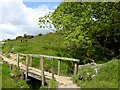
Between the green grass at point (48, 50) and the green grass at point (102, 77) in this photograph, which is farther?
the green grass at point (48, 50)

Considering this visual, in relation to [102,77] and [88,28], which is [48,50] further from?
[102,77]

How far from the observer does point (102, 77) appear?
18891mm

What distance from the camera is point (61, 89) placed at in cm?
1758

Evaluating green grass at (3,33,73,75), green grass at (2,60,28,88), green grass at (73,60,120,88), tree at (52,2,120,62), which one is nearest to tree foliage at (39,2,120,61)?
tree at (52,2,120,62)

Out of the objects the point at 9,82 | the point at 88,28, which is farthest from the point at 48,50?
the point at 9,82

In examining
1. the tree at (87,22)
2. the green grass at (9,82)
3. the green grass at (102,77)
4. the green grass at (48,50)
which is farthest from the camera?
the green grass at (48,50)

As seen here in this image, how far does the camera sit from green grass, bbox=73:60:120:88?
686 inches

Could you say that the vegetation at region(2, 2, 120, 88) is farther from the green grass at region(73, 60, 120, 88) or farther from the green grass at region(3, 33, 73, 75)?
the green grass at region(73, 60, 120, 88)

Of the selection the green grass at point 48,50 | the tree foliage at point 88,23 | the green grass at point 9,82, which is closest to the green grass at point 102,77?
the green grass at point 9,82

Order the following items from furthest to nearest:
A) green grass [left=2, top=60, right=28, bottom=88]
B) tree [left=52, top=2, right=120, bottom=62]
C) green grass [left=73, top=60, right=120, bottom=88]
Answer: tree [left=52, top=2, right=120, bottom=62], green grass [left=2, top=60, right=28, bottom=88], green grass [left=73, top=60, right=120, bottom=88]

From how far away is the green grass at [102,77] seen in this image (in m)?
17.4

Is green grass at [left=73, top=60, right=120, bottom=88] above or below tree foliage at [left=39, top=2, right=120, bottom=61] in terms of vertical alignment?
below

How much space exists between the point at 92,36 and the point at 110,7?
10.6ft

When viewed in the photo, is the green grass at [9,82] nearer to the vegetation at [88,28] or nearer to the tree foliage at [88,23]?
the vegetation at [88,28]
